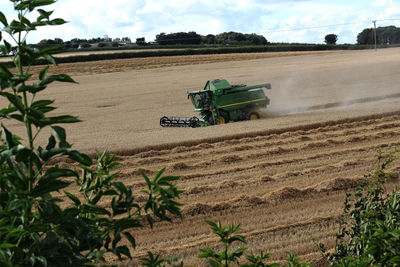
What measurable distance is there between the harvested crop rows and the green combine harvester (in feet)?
13.6

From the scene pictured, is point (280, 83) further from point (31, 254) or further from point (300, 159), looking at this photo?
point (31, 254)

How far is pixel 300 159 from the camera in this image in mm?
15891

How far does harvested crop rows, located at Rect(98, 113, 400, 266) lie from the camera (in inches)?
402

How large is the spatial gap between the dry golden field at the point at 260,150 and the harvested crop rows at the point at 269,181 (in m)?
0.03

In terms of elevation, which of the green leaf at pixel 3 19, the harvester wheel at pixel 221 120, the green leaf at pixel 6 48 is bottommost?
the harvester wheel at pixel 221 120

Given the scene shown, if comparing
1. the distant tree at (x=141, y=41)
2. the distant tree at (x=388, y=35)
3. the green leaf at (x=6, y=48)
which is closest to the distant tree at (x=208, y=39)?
the distant tree at (x=141, y=41)

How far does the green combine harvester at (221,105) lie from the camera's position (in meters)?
23.9

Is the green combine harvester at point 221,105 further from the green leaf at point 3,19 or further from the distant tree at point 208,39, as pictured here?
the distant tree at point 208,39

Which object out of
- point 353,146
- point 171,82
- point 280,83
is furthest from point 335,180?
point 171,82

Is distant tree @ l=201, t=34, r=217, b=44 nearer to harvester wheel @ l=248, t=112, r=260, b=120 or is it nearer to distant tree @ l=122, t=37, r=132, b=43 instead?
distant tree @ l=122, t=37, r=132, b=43

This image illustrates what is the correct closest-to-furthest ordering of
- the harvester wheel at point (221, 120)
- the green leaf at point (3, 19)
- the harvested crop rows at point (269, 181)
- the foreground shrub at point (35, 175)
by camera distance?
the foreground shrub at point (35, 175) → the green leaf at point (3, 19) → the harvested crop rows at point (269, 181) → the harvester wheel at point (221, 120)

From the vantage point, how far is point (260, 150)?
57.3ft

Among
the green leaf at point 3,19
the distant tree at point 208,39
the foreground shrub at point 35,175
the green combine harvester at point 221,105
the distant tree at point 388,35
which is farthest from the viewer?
the distant tree at point 208,39

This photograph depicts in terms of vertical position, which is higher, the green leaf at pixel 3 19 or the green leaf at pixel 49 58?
the green leaf at pixel 3 19
